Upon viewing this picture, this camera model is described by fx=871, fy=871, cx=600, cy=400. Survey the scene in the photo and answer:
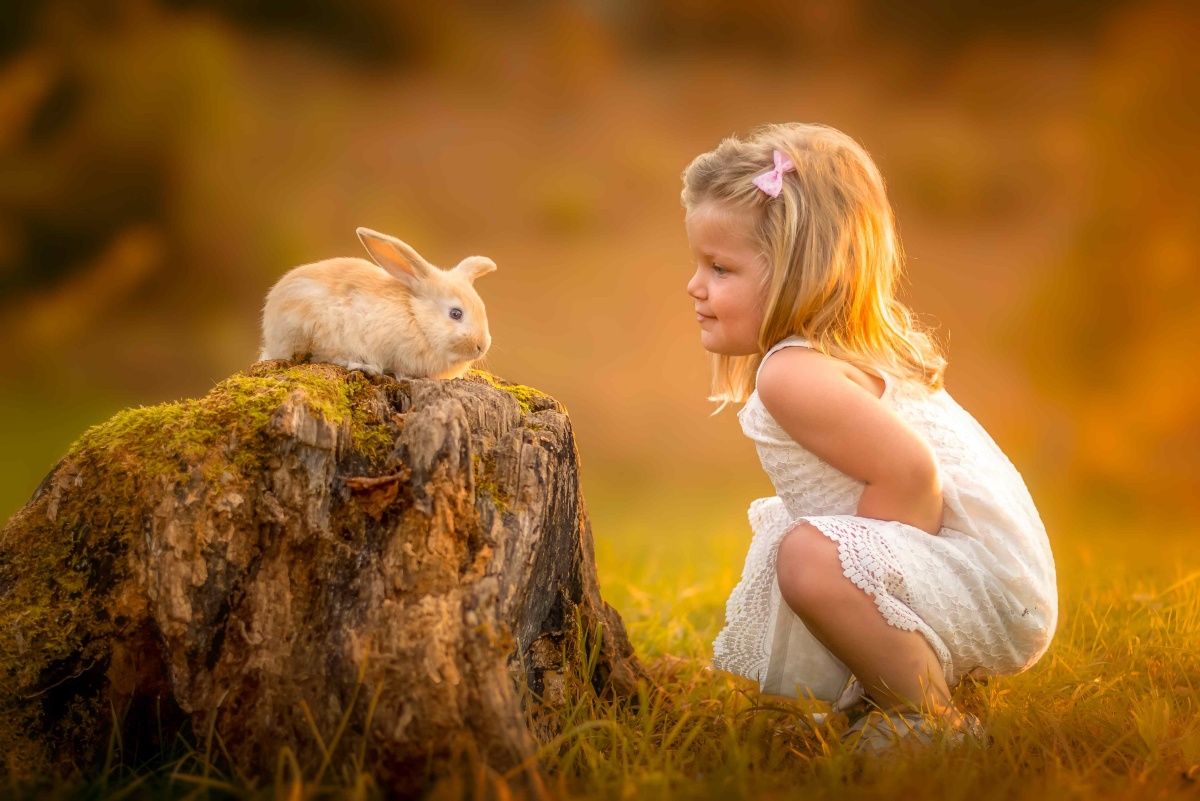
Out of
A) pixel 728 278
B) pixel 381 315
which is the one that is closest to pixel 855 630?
pixel 728 278

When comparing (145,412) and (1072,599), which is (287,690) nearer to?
(145,412)

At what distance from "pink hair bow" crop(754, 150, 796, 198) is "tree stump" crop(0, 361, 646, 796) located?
42.4 inches

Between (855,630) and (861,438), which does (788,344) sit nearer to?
(861,438)

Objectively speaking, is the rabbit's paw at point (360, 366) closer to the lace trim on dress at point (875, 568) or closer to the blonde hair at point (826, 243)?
the blonde hair at point (826, 243)

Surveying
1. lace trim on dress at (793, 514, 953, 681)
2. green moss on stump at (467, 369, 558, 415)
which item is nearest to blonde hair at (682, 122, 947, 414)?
lace trim on dress at (793, 514, 953, 681)

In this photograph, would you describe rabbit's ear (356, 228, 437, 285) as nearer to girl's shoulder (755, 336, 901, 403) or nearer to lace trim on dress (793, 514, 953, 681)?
girl's shoulder (755, 336, 901, 403)

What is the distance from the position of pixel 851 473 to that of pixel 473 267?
1.62m

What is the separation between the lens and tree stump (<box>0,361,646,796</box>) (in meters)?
1.84

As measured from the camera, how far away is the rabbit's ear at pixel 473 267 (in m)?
3.26

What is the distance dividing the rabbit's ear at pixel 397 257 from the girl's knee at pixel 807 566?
160 centimetres

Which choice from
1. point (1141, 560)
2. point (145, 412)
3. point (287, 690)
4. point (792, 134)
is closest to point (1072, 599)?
point (1141, 560)

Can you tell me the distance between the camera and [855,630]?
7.56 ft

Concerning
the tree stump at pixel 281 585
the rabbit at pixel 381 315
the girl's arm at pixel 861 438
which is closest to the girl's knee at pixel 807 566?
the girl's arm at pixel 861 438

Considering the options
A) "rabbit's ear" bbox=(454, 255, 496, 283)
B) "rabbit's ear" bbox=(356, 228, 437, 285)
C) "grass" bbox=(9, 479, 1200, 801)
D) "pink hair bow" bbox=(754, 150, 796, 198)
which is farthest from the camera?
"rabbit's ear" bbox=(454, 255, 496, 283)
